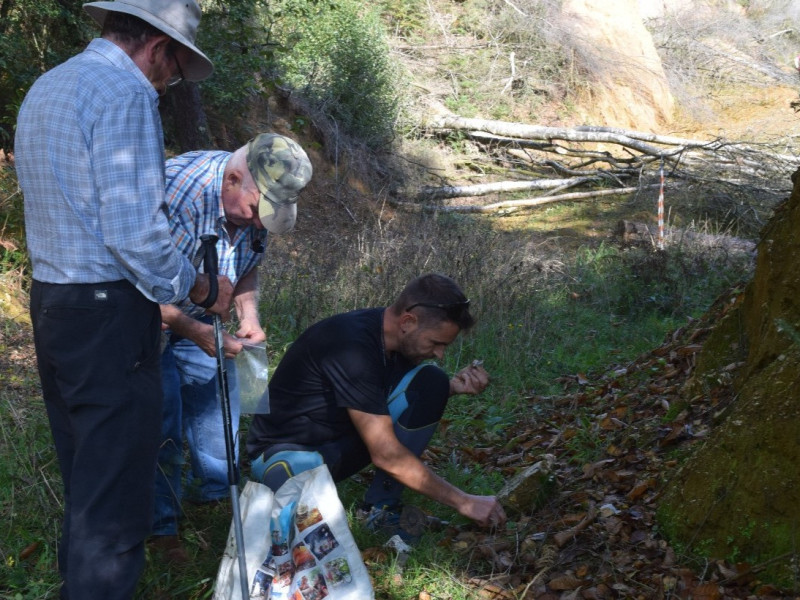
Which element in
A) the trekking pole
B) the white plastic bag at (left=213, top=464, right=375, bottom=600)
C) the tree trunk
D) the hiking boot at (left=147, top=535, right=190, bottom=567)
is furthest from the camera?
the tree trunk

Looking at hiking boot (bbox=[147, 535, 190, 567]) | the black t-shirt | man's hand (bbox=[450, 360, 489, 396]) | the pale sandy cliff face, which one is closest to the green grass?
hiking boot (bbox=[147, 535, 190, 567])

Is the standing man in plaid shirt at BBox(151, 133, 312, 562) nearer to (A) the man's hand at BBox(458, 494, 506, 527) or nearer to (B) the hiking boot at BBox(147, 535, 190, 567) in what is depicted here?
(B) the hiking boot at BBox(147, 535, 190, 567)

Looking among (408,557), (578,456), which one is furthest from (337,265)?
(408,557)

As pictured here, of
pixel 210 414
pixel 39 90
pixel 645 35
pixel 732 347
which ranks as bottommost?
pixel 210 414

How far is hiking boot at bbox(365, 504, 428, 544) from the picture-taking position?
13.3 ft

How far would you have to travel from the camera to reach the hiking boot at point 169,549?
371cm

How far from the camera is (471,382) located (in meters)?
4.13

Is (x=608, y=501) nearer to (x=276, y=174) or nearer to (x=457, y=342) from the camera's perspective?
(x=276, y=174)

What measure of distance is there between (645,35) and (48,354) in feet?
72.3

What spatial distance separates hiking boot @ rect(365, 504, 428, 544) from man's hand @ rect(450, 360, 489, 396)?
2.02 feet

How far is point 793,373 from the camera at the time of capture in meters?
3.28

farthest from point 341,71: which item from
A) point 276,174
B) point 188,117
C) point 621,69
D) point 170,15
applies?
point 170,15

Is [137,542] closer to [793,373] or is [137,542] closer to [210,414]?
[210,414]

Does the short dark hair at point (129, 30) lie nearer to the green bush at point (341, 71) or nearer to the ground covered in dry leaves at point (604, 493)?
the ground covered in dry leaves at point (604, 493)
